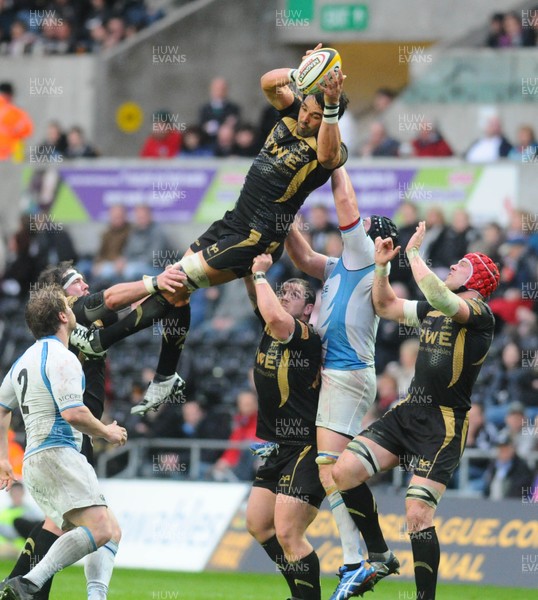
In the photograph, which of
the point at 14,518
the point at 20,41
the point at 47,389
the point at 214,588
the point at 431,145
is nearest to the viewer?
the point at 47,389

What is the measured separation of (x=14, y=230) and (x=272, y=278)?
4993 millimetres

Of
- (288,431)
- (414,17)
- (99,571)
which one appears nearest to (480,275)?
(288,431)

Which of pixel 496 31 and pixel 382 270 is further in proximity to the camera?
pixel 496 31

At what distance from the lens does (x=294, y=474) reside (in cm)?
975

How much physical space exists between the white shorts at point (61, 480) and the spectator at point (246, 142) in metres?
10.6

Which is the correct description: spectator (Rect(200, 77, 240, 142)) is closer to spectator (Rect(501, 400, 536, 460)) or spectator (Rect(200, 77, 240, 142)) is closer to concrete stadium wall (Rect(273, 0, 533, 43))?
concrete stadium wall (Rect(273, 0, 533, 43))

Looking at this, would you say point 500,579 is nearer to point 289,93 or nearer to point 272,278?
point 272,278

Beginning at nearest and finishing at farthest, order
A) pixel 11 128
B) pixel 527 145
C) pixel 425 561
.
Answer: pixel 425 561
pixel 527 145
pixel 11 128

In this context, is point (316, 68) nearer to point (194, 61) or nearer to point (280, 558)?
point (280, 558)

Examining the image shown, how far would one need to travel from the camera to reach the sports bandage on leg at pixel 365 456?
31.0 feet

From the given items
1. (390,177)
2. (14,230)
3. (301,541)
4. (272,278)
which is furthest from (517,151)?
(301,541)

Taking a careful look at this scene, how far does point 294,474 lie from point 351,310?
124cm

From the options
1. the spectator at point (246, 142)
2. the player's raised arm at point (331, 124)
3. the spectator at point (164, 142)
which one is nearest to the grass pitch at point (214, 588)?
the player's raised arm at point (331, 124)

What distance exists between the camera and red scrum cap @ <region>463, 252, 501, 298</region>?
31.7 ft
